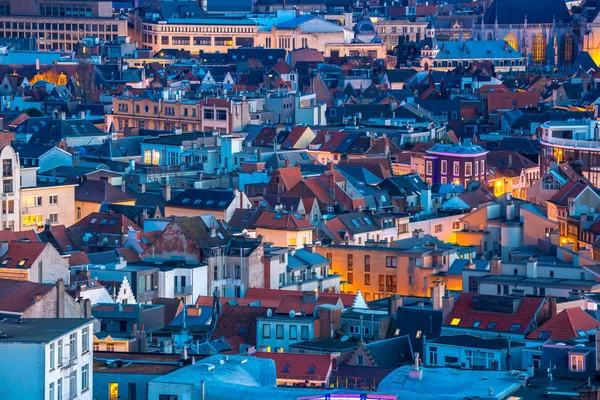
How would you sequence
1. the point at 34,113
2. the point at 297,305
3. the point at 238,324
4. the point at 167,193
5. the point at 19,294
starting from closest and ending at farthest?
the point at 19,294, the point at 238,324, the point at 297,305, the point at 167,193, the point at 34,113

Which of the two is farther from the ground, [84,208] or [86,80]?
[86,80]

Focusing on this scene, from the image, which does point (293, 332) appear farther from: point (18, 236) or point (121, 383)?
point (18, 236)

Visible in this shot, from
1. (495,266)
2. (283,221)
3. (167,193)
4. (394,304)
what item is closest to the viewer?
(394,304)

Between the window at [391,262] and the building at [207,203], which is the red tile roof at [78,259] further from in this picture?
the building at [207,203]

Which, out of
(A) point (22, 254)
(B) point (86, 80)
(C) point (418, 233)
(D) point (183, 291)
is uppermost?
(B) point (86, 80)

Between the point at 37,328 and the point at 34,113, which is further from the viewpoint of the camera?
the point at 34,113

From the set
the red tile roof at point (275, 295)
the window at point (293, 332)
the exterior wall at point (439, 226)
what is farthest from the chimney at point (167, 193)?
the window at point (293, 332)

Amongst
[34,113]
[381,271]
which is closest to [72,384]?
[381,271]

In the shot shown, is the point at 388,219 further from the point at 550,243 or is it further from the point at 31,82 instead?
→ the point at 31,82
